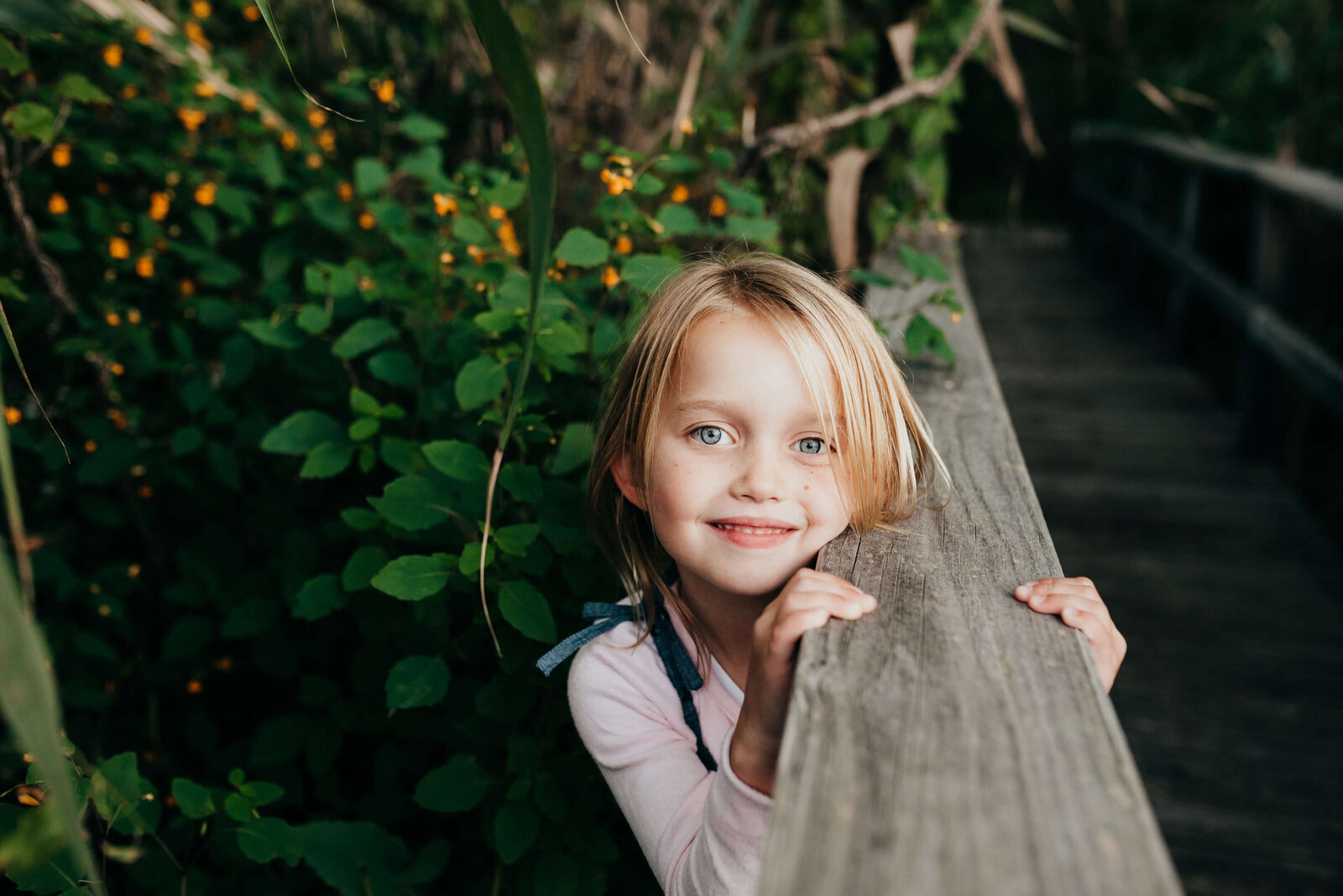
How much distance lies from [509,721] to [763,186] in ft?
4.42

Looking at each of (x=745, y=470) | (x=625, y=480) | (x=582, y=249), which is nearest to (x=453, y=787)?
(x=625, y=480)

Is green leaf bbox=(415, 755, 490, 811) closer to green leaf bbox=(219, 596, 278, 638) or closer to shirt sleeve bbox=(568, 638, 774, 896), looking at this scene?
shirt sleeve bbox=(568, 638, 774, 896)

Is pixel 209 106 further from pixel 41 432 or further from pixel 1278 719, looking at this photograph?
pixel 1278 719

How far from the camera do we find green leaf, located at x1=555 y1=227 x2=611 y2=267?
1097mm

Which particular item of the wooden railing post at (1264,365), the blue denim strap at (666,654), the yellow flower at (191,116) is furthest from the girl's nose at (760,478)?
the wooden railing post at (1264,365)

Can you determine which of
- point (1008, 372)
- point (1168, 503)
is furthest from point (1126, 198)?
point (1168, 503)

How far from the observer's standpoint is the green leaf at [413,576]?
3.14 ft

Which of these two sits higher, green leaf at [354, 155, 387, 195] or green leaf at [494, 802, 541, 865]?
green leaf at [354, 155, 387, 195]

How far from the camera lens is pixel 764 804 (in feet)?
2.28

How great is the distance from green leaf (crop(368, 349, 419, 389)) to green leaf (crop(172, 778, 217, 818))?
0.54 m

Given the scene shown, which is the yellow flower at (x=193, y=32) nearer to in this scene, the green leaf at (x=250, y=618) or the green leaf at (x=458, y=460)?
the green leaf at (x=250, y=618)

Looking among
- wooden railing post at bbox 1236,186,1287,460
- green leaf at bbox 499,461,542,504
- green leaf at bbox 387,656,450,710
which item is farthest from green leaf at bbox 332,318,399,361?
wooden railing post at bbox 1236,186,1287,460

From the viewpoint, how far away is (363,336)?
1.24m

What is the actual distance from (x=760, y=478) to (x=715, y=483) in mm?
49
